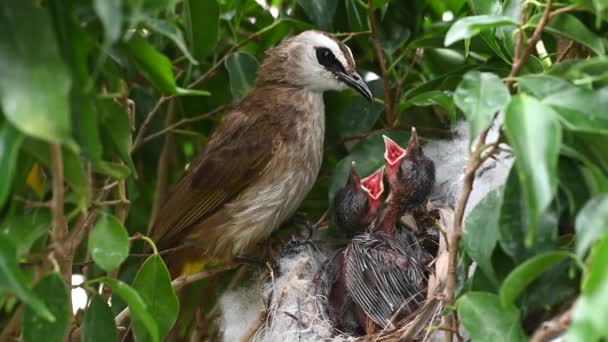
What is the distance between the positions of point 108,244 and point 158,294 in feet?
0.58

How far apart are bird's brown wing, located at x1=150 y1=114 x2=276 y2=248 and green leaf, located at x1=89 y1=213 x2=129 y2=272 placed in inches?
33.2

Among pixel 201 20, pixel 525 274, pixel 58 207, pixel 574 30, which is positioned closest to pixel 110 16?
pixel 58 207

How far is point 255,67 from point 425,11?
0.43 metres

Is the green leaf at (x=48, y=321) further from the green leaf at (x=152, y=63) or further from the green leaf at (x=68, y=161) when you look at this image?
the green leaf at (x=152, y=63)

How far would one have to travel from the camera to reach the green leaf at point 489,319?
1.31 meters

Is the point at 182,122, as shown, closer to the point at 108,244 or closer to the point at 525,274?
the point at 108,244

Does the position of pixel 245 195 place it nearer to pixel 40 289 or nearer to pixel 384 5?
pixel 384 5

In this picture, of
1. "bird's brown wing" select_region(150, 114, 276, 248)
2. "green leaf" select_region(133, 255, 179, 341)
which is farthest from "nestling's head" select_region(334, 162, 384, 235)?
"green leaf" select_region(133, 255, 179, 341)

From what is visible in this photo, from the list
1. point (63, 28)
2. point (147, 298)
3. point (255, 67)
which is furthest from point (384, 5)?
point (63, 28)

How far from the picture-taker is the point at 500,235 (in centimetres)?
130

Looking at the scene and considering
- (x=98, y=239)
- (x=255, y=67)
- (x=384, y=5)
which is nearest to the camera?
(x=98, y=239)

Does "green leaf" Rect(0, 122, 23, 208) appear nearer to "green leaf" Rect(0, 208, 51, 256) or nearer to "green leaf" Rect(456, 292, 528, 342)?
"green leaf" Rect(0, 208, 51, 256)

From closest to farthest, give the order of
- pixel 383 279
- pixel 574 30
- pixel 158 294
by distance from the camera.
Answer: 1. pixel 574 30
2. pixel 158 294
3. pixel 383 279

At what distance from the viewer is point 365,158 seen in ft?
7.21
